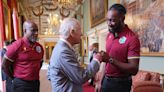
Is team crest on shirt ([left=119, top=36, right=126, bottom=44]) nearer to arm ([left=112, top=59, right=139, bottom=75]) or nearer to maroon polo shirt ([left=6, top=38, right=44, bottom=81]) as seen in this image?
arm ([left=112, top=59, right=139, bottom=75])

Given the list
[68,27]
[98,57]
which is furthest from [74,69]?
[68,27]

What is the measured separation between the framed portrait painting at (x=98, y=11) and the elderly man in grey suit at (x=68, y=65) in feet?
21.5

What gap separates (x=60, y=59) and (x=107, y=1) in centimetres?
666

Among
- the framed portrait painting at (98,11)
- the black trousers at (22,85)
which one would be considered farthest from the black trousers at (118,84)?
the framed portrait painting at (98,11)

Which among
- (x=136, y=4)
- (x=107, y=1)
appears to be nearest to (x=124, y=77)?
(x=136, y=4)

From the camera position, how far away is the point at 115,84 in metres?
2.39

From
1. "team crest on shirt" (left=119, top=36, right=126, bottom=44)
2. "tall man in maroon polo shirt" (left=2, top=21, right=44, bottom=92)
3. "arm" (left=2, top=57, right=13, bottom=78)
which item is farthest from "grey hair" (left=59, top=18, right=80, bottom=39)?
"arm" (left=2, top=57, right=13, bottom=78)

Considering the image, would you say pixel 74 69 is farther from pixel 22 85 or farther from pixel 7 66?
pixel 7 66

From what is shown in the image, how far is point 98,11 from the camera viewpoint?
977 cm

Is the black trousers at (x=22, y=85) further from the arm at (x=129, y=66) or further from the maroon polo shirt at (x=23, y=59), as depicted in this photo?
Answer: the arm at (x=129, y=66)

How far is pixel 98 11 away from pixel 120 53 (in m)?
7.59

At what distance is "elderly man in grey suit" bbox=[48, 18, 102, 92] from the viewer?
2.08m

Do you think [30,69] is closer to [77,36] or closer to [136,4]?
[77,36]

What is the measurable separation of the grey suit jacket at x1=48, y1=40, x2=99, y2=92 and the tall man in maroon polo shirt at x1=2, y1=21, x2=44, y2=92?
1159 mm
